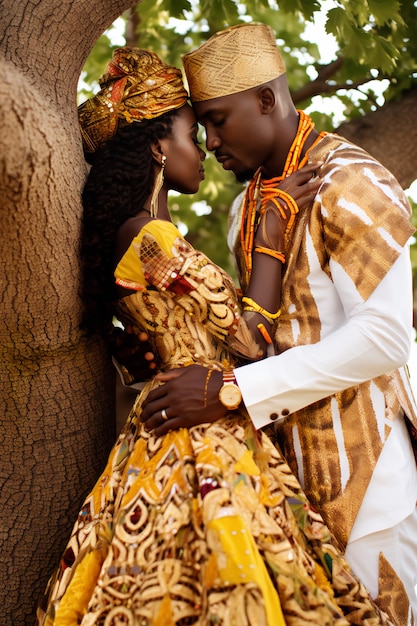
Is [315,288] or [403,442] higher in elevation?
[315,288]

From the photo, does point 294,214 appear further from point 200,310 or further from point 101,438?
point 101,438

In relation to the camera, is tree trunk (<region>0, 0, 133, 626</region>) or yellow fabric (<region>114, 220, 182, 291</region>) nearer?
tree trunk (<region>0, 0, 133, 626</region>)

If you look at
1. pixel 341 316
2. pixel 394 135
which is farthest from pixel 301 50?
pixel 341 316

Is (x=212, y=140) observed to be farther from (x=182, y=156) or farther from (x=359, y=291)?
(x=359, y=291)

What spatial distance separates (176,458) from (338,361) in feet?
2.10

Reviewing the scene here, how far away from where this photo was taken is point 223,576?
98.1 inches

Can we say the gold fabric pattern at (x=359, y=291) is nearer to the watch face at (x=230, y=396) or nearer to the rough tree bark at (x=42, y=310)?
the watch face at (x=230, y=396)

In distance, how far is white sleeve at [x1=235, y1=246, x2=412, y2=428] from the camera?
2928 mm

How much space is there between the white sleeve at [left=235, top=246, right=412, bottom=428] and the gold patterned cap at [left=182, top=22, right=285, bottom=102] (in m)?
1.08

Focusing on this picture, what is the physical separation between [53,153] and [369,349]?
1.23 m

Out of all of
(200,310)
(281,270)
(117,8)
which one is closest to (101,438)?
(200,310)

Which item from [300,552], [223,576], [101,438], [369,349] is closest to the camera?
[223,576]

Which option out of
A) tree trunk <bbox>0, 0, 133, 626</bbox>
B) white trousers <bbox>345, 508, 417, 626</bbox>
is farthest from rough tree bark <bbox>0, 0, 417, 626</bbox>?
white trousers <bbox>345, 508, 417, 626</bbox>

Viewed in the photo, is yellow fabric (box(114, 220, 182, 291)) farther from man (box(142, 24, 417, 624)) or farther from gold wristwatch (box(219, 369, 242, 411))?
gold wristwatch (box(219, 369, 242, 411))
